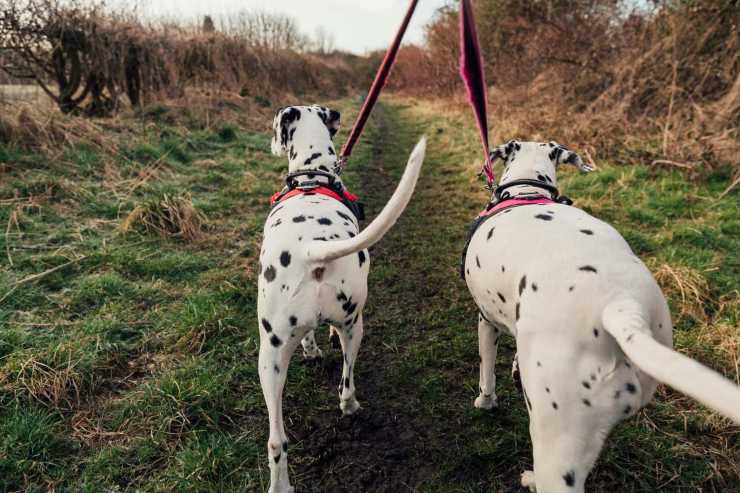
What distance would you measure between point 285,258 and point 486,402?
166 centimetres

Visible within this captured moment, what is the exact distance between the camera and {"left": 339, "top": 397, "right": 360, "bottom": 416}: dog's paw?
2.68 metres

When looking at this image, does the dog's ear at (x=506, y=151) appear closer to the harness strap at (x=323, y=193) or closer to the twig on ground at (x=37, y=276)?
the harness strap at (x=323, y=193)

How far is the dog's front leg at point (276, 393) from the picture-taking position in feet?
6.73

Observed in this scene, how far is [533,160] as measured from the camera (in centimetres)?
312

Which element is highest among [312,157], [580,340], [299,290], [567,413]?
[312,157]

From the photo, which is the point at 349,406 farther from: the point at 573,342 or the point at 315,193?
the point at 573,342

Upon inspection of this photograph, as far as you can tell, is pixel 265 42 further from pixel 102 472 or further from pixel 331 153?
pixel 102 472

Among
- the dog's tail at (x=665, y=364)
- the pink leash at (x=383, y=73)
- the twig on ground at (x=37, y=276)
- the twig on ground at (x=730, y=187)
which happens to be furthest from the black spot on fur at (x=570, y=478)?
the twig on ground at (x=730, y=187)

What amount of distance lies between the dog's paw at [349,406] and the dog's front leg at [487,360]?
31.6 inches

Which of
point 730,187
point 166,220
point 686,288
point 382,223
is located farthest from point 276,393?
point 730,187

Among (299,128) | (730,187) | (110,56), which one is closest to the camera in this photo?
(299,128)

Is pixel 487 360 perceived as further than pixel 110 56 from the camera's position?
No

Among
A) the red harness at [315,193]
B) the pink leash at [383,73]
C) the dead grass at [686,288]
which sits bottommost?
the dead grass at [686,288]

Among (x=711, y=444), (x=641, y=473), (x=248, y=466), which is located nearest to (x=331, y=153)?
(x=248, y=466)
